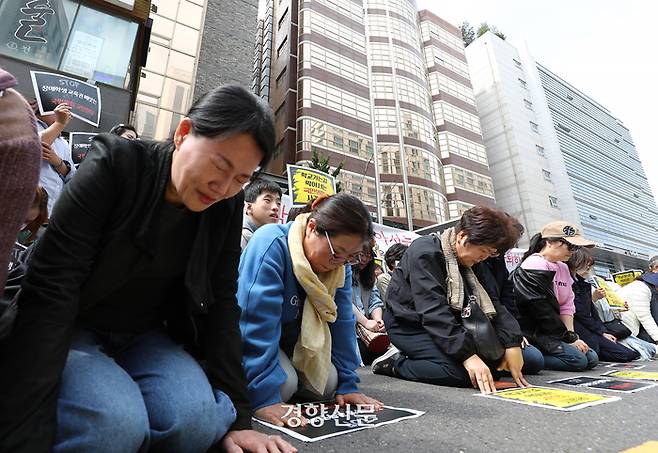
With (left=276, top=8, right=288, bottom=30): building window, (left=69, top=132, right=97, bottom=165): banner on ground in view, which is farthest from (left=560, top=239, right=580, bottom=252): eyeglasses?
(left=276, top=8, right=288, bottom=30): building window

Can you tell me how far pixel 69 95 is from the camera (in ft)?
17.1

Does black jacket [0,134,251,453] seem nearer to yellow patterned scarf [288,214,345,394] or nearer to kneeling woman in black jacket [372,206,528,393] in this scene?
yellow patterned scarf [288,214,345,394]

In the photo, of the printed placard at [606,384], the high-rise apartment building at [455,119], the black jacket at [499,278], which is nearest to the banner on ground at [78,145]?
the black jacket at [499,278]

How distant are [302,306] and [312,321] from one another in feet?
0.35

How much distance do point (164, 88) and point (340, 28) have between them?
46.9 feet

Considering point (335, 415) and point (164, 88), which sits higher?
point (164, 88)

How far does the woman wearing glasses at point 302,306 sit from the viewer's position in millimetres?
1404

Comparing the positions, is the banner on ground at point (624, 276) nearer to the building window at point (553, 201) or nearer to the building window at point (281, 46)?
the building window at point (553, 201)

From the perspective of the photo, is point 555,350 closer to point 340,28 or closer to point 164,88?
point 164,88

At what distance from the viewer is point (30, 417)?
2.21ft

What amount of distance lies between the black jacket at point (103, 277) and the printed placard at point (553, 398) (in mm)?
1300

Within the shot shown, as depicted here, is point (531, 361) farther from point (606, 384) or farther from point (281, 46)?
point (281, 46)

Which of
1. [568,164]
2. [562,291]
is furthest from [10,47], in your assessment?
[568,164]

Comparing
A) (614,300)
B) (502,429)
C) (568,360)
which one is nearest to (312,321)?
(502,429)
